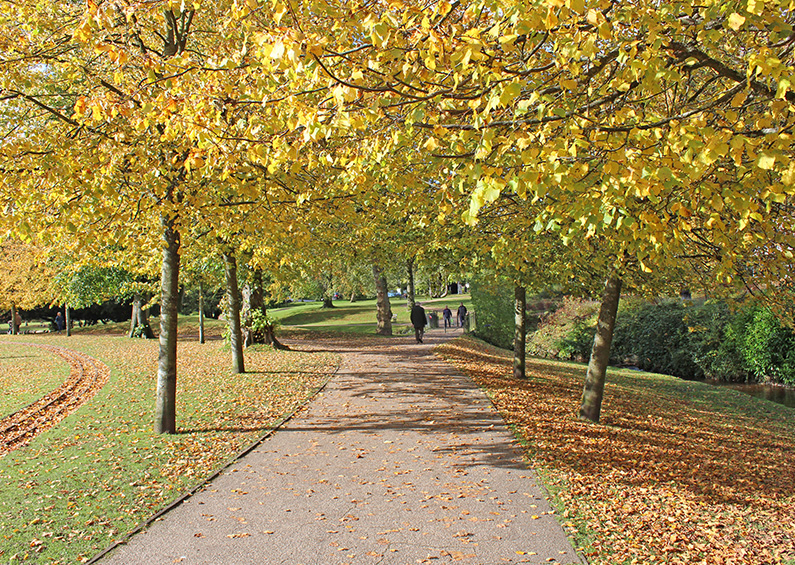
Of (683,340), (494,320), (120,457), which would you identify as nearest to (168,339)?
(120,457)

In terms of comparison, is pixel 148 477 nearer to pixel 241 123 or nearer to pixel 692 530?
pixel 241 123

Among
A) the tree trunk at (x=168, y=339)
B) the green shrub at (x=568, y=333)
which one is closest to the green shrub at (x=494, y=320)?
the green shrub at (x=568, y=333)

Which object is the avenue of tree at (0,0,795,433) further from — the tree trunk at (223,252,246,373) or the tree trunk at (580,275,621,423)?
the tree trunk at (223,252,246,373)

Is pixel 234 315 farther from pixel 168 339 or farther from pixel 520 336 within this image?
pixel 520 336

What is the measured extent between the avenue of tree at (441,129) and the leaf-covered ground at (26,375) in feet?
13.1

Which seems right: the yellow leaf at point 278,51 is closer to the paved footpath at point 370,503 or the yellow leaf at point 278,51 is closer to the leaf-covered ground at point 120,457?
the paved footpath at point 370,503

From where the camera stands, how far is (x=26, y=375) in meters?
15.4

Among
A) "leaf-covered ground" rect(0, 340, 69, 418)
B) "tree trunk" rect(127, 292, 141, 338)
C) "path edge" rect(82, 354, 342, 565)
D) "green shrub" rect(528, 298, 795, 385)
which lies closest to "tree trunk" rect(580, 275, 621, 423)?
"path edge" rect(82, 354, 342, 565)

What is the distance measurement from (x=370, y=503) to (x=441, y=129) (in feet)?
12.5

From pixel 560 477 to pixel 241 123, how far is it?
17.5 feet

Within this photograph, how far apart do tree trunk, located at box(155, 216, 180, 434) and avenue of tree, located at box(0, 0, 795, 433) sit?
37mm

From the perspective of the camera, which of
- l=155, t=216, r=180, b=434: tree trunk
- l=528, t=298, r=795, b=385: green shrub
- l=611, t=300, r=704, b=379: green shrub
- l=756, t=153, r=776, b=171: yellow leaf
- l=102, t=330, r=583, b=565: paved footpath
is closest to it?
l=756, t=153, r=776, b=171: yellow leaf

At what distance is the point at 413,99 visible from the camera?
497 centimetres

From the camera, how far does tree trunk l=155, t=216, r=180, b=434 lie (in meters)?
8.48
